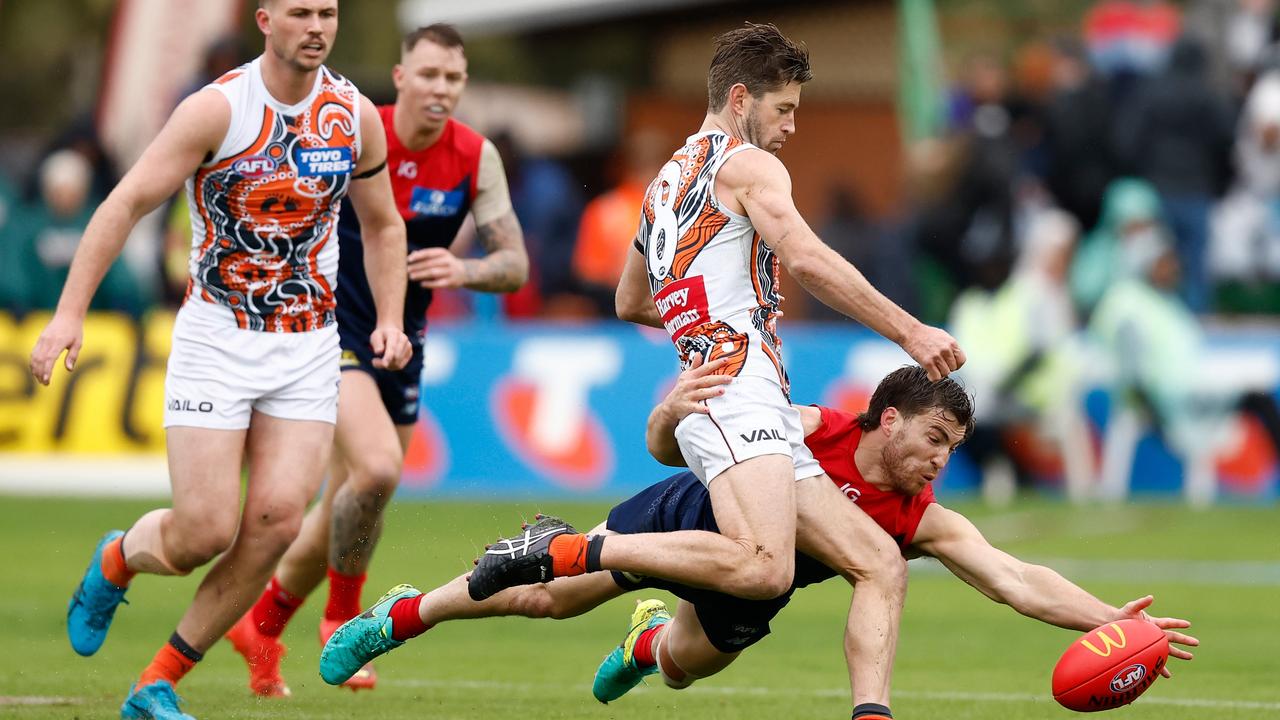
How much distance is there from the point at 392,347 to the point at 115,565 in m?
1.47

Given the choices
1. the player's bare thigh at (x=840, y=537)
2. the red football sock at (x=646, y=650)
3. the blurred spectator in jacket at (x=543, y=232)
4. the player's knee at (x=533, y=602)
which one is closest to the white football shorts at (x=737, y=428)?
the player's bare thigh at (x=840, y=537)

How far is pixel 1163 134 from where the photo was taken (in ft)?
64.0

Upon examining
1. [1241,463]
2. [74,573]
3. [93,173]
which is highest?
[93,173]

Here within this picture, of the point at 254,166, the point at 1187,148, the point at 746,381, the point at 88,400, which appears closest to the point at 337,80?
the point at 254,166

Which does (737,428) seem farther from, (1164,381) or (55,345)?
(1164,381)

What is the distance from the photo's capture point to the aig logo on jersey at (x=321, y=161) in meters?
8.08

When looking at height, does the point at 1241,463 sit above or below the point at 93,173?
below

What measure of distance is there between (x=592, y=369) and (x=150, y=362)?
4.01 metres

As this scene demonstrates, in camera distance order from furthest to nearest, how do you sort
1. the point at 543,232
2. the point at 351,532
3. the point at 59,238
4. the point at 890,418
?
the point at 543,232, the point at 59,238, the point at 351,532, the point at 890,418

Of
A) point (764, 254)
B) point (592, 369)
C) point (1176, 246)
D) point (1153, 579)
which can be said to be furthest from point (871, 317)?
point (1176, 246)

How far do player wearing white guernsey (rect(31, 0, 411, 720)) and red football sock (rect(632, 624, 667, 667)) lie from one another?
1527mm

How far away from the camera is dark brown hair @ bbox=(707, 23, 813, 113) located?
25.1ft

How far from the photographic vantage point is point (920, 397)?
7.78 meters

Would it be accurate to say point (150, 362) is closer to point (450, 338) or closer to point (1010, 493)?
point (450, 338)
